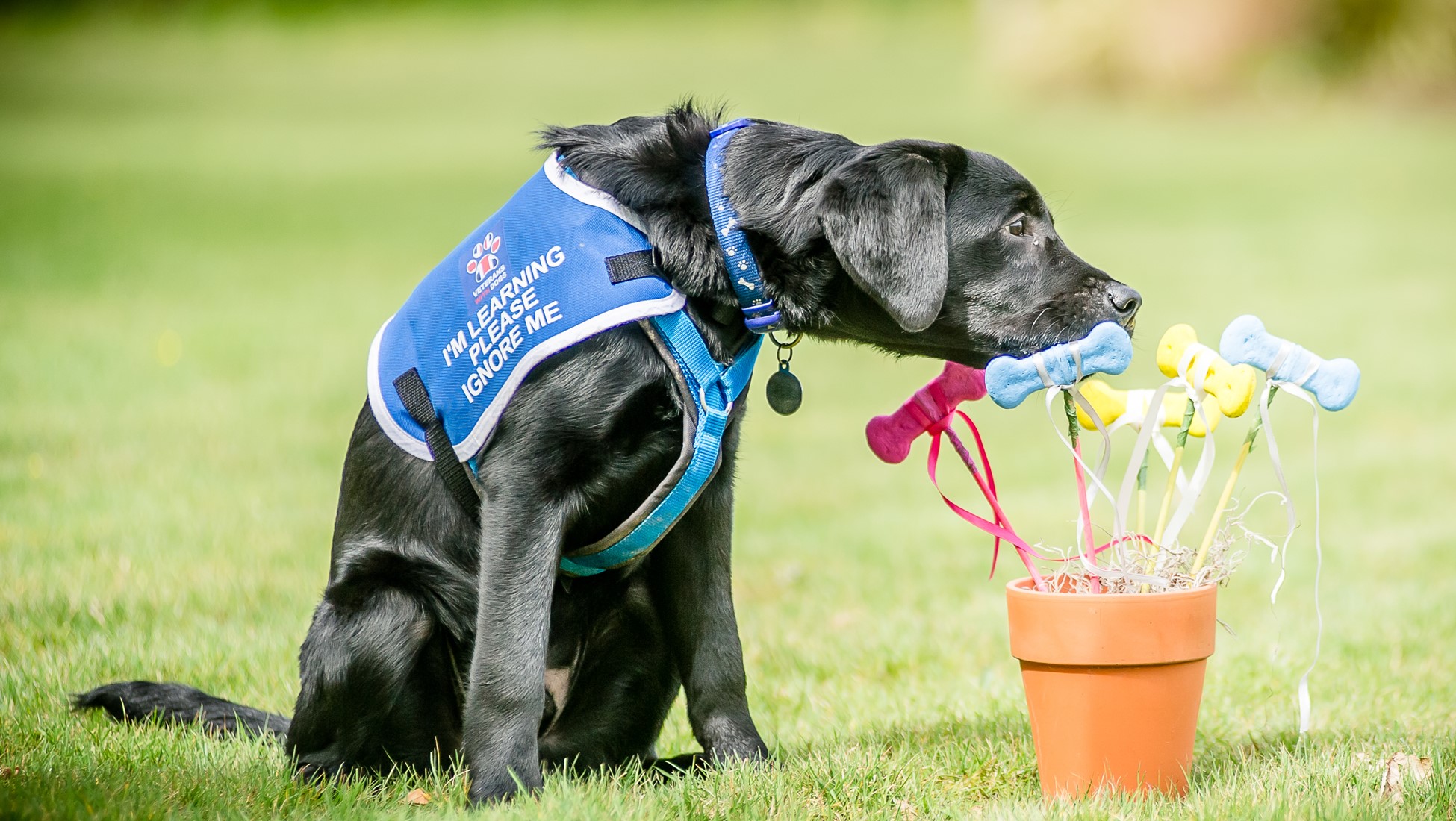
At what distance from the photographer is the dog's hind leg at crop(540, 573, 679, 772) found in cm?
325

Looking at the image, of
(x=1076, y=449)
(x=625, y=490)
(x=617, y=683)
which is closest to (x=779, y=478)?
(x=617, y=683)

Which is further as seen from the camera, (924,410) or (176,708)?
(176,708)

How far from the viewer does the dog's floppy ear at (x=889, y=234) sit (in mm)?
2811

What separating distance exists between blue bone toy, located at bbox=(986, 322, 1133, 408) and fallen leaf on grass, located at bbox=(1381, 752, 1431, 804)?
40.8 inches

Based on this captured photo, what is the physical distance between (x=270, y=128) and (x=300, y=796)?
20.9 metres

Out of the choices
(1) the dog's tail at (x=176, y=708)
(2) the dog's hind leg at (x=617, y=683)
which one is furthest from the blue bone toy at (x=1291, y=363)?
(1) the dog's tail at (x=176, y=708)

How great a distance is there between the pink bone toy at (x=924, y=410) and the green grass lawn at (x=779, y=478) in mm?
479

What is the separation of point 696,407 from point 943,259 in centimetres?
61

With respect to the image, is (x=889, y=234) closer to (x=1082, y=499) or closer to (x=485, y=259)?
(x=1082, y=499)

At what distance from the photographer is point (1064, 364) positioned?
2.69m

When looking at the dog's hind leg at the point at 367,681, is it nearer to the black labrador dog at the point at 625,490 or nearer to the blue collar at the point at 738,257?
the black labrador dog at the point at 625,490

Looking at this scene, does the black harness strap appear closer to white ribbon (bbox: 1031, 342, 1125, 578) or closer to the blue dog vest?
the blue dog vest

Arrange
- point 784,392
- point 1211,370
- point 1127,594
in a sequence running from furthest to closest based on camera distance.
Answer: point 784,392
point 1211,370
point 1127,594

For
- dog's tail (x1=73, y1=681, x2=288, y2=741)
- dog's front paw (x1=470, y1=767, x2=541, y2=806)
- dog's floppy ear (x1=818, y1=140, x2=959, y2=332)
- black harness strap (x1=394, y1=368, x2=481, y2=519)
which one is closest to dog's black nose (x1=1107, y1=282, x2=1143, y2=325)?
dog's floppy ear (x1=818, y1=140, x2=959, y2=332)
